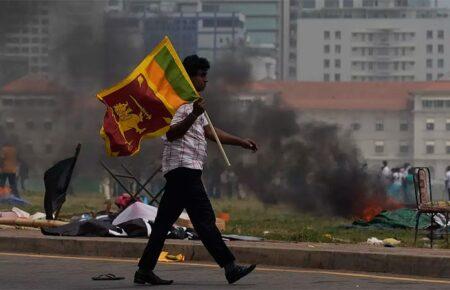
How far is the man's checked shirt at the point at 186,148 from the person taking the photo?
32.5ft

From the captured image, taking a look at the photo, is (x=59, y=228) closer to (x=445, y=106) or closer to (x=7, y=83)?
(x=7, y=83)

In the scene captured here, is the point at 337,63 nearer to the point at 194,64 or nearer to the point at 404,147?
the point at 404,147

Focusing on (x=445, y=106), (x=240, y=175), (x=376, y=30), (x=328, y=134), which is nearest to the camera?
(x=240, y=175)

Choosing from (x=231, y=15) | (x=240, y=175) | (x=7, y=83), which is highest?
(x=231, y=15)

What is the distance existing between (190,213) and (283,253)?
211cm

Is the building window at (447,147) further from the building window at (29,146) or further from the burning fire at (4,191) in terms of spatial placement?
the burning fire at (4,191)

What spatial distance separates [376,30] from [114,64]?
7691 centimetres

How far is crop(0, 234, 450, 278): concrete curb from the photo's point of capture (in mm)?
11156

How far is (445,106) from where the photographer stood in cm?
8994

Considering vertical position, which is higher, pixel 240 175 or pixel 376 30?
pixel 376 30

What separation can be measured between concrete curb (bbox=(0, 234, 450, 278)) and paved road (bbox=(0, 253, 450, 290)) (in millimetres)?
282

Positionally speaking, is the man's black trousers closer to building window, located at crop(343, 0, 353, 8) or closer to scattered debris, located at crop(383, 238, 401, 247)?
scattered debris, located at crop(383, 238, 401, 247)

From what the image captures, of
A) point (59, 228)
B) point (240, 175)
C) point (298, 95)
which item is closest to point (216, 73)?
point (240, 175)

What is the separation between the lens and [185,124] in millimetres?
9797
